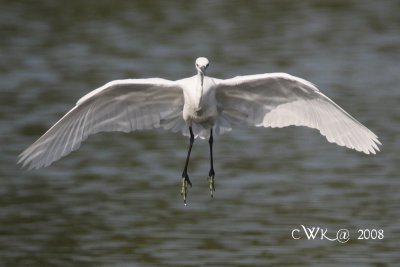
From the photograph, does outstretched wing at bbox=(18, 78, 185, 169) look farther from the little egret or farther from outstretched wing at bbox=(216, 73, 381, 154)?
outstretched wing at bbox=(216, 73, 381, 154)

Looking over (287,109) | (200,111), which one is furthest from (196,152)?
(200,111)

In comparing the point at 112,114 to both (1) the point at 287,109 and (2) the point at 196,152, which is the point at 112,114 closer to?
(1) the point at 287,109

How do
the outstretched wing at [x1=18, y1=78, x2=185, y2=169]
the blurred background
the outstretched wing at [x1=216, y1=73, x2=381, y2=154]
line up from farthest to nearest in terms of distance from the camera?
the blurred background
the outstretched wing at [x1=216, y1=73, x2=381, y2=154]
the outstretched wing at [x1=18, y1=78, x2=185, y2=169]

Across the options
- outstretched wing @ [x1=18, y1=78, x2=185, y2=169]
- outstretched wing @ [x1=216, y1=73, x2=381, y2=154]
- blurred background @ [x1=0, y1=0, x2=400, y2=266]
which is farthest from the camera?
blurred background @ [x1=0, y1=0, x2=400, y2=266]

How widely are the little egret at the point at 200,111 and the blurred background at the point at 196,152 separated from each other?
1.98 meters

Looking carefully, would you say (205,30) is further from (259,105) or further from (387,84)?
(259,105)

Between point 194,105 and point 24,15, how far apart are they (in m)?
15.6

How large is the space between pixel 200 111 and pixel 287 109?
0.95 m

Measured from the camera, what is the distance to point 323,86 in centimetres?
2036

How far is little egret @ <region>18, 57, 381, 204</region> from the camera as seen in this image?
37.2 ft

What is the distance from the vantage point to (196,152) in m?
17.5

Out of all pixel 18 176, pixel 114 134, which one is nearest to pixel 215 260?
pixel 18 176

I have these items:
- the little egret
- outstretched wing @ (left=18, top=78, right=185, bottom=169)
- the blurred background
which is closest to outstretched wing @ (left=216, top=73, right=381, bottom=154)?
the little egret

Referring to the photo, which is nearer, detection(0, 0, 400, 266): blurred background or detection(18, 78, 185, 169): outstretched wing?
detection(18, 78, 185, 169): outstretched wing
